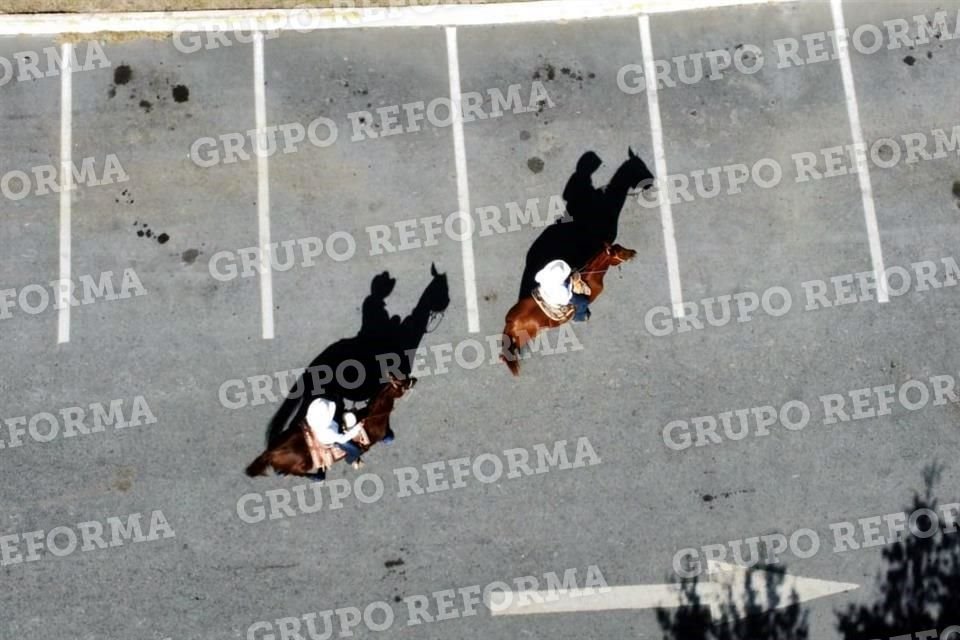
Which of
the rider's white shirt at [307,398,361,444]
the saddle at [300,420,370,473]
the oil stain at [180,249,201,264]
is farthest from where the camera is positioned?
the oil stain at [180,249,201,264]

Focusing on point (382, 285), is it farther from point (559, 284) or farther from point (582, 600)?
point (582, 600)

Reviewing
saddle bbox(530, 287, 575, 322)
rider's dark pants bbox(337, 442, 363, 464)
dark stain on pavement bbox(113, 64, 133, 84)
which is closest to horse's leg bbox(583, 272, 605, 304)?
saddle bbox(530, 287, 575, 322)

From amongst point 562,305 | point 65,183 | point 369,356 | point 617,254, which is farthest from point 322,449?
point 65,183

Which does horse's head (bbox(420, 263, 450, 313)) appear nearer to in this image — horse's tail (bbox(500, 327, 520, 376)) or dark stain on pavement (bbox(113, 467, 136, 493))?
horse's tail (bbox(500, 327, 520, 376))

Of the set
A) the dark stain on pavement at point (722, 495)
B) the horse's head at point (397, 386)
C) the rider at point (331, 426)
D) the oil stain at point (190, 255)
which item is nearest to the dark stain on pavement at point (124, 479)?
the rider at point (331, 426)

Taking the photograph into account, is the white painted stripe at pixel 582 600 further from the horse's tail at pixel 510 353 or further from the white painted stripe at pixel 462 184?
the white painted stripe at pixel 462 184
